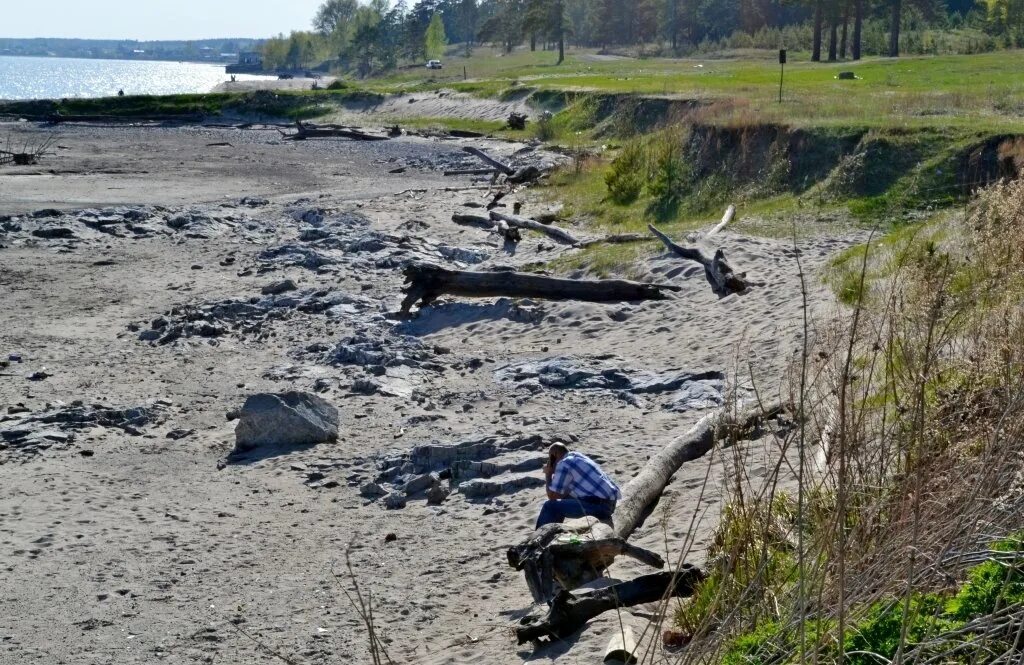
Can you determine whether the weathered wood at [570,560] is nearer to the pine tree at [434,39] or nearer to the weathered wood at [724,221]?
the weathered wood at [724,221]

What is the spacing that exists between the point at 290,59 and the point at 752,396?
19233 cm

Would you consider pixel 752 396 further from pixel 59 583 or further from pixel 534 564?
pixel 59 583

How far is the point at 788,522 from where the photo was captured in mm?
5859

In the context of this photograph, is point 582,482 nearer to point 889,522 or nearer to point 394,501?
point 394,501

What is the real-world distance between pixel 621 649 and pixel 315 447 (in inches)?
237

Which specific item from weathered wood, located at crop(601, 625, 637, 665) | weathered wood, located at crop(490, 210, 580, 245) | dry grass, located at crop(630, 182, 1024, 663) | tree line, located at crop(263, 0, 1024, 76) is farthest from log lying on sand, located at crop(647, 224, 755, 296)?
tree line, located at crop(263, 0, 1024, 76)

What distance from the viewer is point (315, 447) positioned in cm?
1104

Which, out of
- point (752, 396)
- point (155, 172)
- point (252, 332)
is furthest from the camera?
point (155, 172)

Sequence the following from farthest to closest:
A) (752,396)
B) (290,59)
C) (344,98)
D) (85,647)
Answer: (290,59), (344,98), (752,396), (85,647)

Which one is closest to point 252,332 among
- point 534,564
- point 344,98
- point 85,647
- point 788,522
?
point 85,647

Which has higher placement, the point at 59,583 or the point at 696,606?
the point at 696,606

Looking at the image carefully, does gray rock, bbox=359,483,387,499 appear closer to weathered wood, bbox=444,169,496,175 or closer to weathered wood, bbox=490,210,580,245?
weathered wood, bbox=490,210,580,245

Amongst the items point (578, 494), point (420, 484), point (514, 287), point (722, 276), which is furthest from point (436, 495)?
point (514, 287)

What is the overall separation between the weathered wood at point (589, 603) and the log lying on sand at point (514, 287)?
927cm
